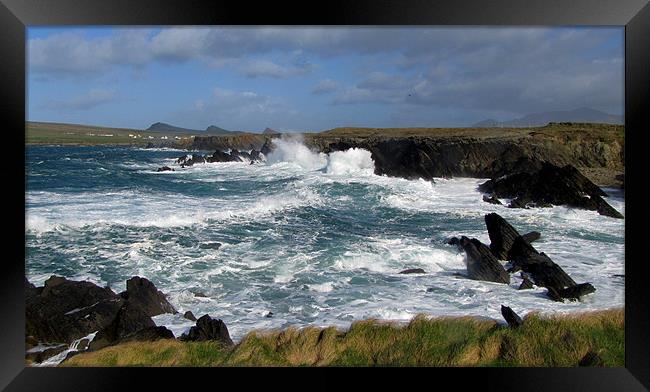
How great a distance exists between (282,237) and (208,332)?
127 cm

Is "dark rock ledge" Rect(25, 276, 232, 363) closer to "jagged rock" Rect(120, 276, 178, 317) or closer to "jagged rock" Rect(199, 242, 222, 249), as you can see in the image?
"jagged rock" Rect(120, 276, 178, 317)

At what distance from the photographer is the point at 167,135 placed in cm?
504

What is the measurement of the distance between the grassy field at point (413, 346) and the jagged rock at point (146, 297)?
349 millimetres

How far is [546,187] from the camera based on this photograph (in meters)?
5.20

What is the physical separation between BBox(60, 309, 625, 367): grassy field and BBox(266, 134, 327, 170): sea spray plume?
6.51 feet

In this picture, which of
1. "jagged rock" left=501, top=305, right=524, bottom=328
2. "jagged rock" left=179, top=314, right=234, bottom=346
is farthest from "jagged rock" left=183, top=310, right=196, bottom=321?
"jagged rock" left=501, top=305, right=524, bottom=328

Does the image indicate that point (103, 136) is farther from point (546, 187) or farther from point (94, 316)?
point (546, 187)

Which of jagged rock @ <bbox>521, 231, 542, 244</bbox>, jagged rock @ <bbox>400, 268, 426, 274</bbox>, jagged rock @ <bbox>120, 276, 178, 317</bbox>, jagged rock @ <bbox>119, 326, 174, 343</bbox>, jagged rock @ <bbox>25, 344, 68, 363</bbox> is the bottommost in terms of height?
jagged rock @ <bbox>25, 344, 68, 363</bbox>

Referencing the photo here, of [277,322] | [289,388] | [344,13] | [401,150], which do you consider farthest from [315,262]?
[344,13]

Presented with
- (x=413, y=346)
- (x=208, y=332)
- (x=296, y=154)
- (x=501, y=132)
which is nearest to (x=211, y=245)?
(x=208, y=332)

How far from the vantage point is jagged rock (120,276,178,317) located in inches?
177

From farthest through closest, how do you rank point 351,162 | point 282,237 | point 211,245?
point 351,162, point 282,237, point 211,245

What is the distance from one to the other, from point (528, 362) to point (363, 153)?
2.86 meters

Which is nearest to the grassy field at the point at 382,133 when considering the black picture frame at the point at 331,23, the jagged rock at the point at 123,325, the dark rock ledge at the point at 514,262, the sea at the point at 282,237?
the sea at the point at 282,237
